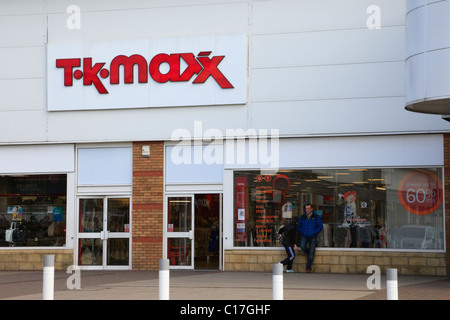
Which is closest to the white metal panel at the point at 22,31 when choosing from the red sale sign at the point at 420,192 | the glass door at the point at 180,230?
the glass door at the point at 180,230

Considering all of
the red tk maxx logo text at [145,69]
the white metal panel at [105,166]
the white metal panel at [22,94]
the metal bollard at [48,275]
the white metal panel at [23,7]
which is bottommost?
the metal bollard at [48,275]

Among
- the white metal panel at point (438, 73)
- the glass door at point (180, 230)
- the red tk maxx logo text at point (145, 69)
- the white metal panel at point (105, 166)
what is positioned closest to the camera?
the white metal panel at point (438, 73)

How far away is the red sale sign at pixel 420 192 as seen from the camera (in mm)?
20203

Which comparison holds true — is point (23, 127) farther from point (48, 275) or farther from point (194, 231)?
point (48, 275)

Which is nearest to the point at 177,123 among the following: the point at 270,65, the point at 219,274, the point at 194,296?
the point at 270,65

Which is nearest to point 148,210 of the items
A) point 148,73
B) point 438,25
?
point 148,73

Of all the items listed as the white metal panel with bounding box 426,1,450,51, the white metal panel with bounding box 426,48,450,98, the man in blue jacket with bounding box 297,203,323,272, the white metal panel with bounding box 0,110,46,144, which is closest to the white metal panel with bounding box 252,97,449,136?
the man in blue jacket with bounding box 297,203,323,272

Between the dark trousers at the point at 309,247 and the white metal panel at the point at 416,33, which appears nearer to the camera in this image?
the white metal panel at the point at 416,33

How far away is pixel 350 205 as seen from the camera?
68.8ft

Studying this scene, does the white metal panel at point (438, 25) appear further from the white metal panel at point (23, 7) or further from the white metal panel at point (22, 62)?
the white metal panel at point (23, 7)

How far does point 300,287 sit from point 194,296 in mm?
2994

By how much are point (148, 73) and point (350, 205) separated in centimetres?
686

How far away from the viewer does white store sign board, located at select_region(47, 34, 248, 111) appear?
21.6 m

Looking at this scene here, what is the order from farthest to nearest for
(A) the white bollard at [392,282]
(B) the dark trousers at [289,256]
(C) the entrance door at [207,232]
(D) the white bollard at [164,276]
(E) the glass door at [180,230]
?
(E) the glass door at [180,230] < (C) the entrance door at [207,232] < (B) the dark trousers at [289,256] < (D) the white bollard at [164,276] < (A) the white bollard at [392,282]
